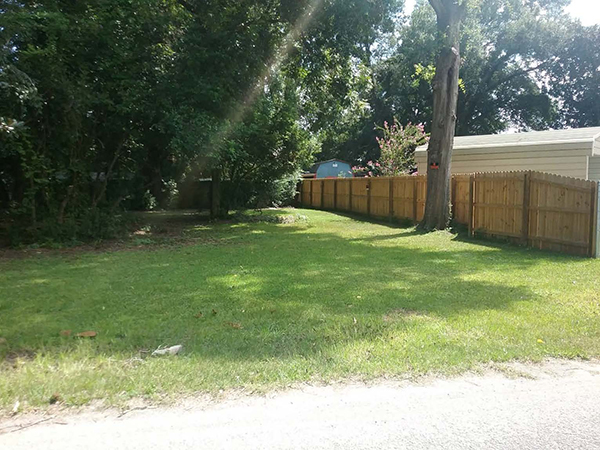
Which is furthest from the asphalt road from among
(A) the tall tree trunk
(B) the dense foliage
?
(A) the tall tree trunk

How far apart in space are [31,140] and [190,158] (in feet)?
14.3

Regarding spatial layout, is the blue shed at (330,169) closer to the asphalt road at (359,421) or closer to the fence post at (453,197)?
the fence post at (453,197)

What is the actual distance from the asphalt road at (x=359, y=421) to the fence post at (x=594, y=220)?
673 centimetres

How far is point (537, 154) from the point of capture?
48.0 feet

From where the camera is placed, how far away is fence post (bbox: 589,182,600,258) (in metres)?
9.24

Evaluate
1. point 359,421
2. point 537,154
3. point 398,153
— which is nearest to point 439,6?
point 537,154

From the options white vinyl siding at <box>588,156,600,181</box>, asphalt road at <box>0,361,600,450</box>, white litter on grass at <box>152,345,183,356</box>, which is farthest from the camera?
white vinyl siding at <box>588,156,600,181</box>

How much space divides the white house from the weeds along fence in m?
2.13

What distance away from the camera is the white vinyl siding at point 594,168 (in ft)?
48.6

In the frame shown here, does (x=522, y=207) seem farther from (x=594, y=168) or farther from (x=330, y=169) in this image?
(x=330, y=169)

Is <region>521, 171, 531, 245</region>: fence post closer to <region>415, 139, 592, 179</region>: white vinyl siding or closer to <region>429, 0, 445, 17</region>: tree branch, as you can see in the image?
<region>415, 139, 592, 179</region>: white vinyl siding

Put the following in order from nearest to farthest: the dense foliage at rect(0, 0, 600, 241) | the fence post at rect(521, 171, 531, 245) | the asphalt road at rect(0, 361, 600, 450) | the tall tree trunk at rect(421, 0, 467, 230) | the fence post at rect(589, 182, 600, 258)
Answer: the asphalt road at rect(0, 361, 600, 450)
the fence post at rect(589, 182, 600, 258)
the dense foliage at rect(0, 0, 600, 241)
the fence post at rect(521, 171, 531, 245)
the tall tree trunk at rect(421, 0, 467, 230)

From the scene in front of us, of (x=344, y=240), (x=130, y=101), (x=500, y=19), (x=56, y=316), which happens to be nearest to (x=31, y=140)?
(x=130, y=101)

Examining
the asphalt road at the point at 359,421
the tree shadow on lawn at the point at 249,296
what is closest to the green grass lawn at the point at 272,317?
the tree shadow on lawn at the point at 249,296
